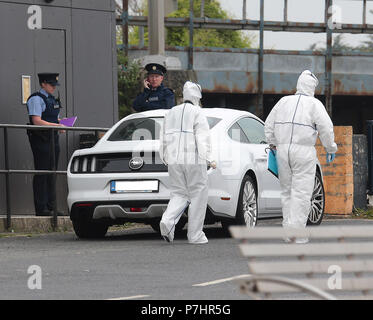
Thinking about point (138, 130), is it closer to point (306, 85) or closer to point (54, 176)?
point (306, 85)

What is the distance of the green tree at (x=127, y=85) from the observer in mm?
24203

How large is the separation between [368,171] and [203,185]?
6751 millimetres

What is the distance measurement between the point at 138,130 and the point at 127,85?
12.4m

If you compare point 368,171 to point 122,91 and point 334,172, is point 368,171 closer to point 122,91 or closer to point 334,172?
point 334,172

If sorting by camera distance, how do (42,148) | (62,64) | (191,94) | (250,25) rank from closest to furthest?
(191,94) → (42,148) → (62,64) → (250,25)

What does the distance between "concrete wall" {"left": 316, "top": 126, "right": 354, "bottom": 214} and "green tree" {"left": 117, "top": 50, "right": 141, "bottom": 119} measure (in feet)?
27.0

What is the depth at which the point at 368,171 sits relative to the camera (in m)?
17.6

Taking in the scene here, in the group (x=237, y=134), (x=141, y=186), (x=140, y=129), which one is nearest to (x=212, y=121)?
(x=237, y=134)

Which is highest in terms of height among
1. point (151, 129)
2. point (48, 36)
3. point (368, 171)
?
point (48, 36)

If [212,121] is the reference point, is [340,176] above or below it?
below

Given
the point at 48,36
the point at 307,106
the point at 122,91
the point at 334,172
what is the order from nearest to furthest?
the point at 307,106 → the point at 48,36 → the point at 334,172 → the point at 122,91

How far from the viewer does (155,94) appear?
1372cm

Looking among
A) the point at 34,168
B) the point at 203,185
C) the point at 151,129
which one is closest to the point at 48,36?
the point at 34,168

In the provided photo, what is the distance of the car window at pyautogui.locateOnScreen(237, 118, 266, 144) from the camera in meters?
12.6
